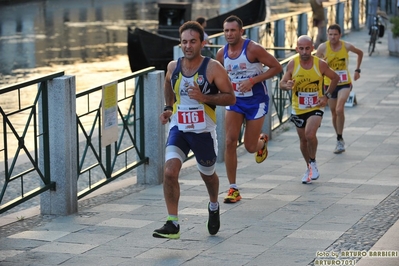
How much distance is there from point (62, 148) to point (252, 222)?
1915mm

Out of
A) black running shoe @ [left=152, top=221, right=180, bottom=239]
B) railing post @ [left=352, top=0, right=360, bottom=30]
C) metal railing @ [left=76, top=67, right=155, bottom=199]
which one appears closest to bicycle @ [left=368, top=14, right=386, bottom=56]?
railing post @ [left=352, top=0, right=360, bottom=30]

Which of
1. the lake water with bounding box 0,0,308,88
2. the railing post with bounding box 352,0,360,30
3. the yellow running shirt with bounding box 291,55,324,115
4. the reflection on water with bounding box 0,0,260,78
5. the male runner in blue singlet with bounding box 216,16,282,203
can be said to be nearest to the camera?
the male runner in blue singlet with bounding box 216,16,282,203

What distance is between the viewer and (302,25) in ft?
93.1

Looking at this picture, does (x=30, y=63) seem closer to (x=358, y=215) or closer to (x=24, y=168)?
(x=24, y=168)

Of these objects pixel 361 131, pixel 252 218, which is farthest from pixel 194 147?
pixel 361 131

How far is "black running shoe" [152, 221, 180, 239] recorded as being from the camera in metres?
7.60

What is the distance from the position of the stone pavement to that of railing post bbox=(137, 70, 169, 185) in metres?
0.20

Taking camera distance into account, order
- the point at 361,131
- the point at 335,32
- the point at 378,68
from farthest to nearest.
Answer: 1. the point at 378,68
2. the point at 361,131
3. the point at 335,32

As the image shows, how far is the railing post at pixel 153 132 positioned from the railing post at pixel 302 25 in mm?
17502

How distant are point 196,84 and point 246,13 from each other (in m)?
24.3

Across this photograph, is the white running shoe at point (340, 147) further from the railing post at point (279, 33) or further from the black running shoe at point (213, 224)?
the railing post at point (279, 33)

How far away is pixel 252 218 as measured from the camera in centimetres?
883

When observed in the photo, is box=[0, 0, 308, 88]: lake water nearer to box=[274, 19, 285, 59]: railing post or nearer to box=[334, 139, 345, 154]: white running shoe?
box=[274, 19, 285, 59]: railing post

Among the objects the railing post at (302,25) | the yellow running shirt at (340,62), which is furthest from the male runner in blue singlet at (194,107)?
the railing post at (302,25)
